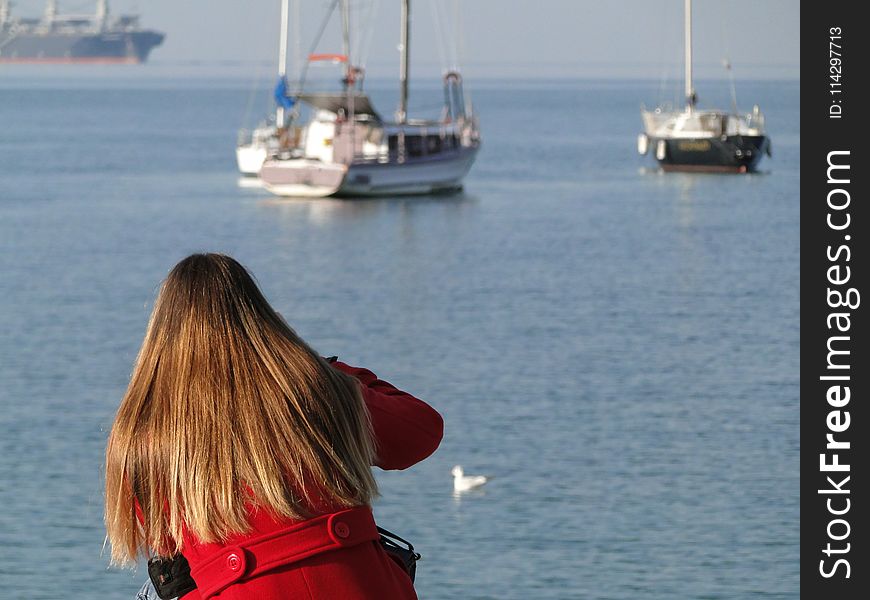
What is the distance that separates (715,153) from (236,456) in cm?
4669

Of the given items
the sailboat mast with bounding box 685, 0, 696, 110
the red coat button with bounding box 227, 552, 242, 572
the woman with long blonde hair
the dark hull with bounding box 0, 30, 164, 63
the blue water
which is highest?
the dark hull with bounding box 0, 30, 164, 63

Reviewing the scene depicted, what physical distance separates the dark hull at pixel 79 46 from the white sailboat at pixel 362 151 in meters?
139

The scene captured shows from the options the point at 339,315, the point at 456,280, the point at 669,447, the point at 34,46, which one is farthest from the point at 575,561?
the point at 34,46

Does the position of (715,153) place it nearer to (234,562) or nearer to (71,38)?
(234,562)

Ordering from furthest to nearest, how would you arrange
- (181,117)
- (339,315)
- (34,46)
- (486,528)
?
1. (34,46)
2. (181,117)
3. (339,315)
4. (486,528)

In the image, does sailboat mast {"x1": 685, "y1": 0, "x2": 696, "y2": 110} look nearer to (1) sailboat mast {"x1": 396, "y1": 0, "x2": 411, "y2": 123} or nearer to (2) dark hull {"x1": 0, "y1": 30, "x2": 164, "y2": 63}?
(1) sailboat mast {"x1": 396, "y1": 0, "x2": 411, "y2": 123}

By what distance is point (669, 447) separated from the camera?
48.2 feet

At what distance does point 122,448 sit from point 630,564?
9.58 meters

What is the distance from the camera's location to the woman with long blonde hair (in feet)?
6.16

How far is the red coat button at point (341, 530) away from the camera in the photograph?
192cm

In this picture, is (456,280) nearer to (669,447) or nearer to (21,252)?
(21,252)

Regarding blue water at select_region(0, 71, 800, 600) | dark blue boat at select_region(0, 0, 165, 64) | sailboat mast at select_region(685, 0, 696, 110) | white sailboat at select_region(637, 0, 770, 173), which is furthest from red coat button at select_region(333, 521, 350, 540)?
dark blue boat at select_region(0, 0, 165, 64)

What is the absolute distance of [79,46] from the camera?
6786 inches

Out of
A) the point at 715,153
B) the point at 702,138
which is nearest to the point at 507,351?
the point at 702,138
